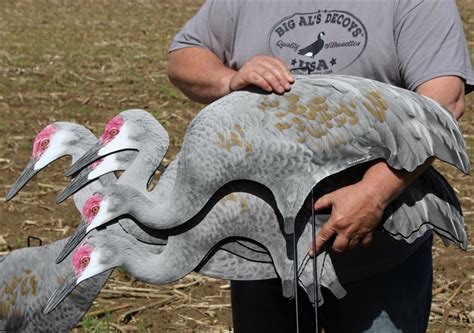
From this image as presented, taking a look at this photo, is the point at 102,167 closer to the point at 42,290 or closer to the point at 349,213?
the point at 42,290

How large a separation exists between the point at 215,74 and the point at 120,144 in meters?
0.44

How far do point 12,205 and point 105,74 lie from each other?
5.36m

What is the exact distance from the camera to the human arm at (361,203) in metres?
2.57

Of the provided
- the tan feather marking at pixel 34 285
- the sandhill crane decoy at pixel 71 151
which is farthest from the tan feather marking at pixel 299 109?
the tan feather marking at pixel 34 285

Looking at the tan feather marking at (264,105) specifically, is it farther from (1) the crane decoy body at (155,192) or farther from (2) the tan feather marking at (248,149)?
(1) the crane decoy body at (155,192)

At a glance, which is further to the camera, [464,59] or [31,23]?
[31,23]

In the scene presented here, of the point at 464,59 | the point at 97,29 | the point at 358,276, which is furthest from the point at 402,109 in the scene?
the point at 97,29

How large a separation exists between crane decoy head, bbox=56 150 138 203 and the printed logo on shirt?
529 millimetres

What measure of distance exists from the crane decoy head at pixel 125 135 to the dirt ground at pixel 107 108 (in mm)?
2388

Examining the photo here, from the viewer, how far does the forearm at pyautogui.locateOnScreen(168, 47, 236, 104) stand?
2.95m

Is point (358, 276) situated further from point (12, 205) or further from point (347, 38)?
point (12, 205)

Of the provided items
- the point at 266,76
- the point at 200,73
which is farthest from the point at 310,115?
the point at 200,73

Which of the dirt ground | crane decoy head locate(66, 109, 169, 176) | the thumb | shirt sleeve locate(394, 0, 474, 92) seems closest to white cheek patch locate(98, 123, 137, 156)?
crane decoy head locate(66, 109, 169, 176)

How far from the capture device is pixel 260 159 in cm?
248
